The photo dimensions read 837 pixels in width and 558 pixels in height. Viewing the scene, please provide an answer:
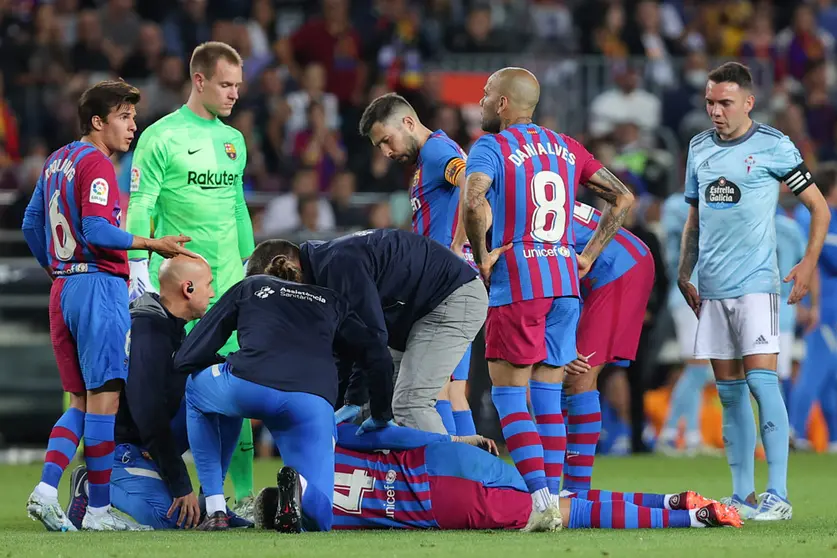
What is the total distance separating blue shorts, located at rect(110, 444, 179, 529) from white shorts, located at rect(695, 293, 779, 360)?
2.98 m

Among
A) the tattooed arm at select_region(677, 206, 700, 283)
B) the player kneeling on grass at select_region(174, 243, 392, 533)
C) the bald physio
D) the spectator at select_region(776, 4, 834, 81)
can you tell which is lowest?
the player kneeling on grass at select_region(174, 243, 392, 533)

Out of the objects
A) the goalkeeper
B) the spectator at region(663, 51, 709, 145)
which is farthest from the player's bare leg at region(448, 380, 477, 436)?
the spectator at region(663, 51, 709, 145)

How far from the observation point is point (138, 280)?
26.6 feet

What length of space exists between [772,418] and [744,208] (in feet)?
3.71

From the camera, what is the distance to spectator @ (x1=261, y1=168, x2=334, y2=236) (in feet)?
44.7

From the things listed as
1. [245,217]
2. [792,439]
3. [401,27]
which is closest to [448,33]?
[401,27]

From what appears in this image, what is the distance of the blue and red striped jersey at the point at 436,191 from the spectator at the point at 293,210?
535 cm

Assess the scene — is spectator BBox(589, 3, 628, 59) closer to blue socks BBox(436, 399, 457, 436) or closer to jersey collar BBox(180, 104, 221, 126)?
jersey collar BBox(180, 104, 221, 126)

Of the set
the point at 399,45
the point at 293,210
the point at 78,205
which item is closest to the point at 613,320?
the point at 78,205

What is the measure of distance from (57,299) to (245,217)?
150 cm

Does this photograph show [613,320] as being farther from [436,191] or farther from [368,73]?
[368,73]

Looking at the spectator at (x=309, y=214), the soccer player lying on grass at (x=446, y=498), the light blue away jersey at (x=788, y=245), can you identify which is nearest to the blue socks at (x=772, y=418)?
the soccer player lying on grass at (x=446, y=498)

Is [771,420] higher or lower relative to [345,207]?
lower

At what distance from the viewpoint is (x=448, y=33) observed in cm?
1720
